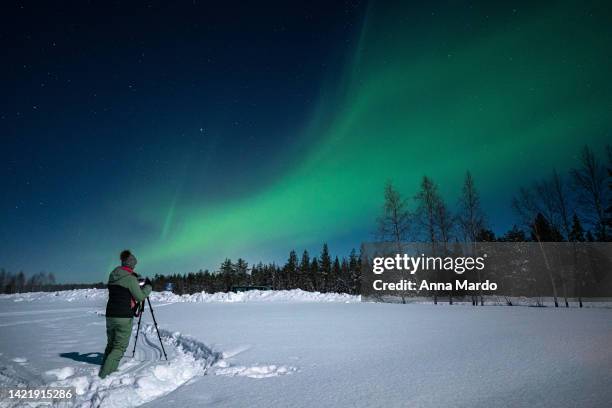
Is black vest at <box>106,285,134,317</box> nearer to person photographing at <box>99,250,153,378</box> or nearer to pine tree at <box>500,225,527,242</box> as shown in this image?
person photographing at <box>99,250,153,378</box>

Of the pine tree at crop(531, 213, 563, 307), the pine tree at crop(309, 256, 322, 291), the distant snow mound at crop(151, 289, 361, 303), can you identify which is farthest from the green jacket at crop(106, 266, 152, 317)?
the pine tree at crop(309, 256, 322, 291)

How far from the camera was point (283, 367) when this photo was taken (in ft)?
17.0

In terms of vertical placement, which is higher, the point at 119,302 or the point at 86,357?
the point at 119,302

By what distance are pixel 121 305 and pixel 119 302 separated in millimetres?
63

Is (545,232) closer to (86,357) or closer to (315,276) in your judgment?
(86,357)

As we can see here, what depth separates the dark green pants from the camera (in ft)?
16.6

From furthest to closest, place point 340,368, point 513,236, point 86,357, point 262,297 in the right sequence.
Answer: point 513,236 < point 262,297 < point 86,357 < point 340,368

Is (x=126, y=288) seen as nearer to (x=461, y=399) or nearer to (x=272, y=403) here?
(x=272, y=403)

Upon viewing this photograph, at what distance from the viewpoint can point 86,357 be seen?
6.81 meters

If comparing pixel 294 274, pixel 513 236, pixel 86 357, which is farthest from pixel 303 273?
pixel 86 357

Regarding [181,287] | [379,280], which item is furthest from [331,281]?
[181,287]

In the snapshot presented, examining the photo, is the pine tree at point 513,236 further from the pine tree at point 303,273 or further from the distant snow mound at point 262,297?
the pine tree at point 303,273

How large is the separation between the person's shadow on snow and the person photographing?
4.99 feet

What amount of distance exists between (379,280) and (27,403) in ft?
100
